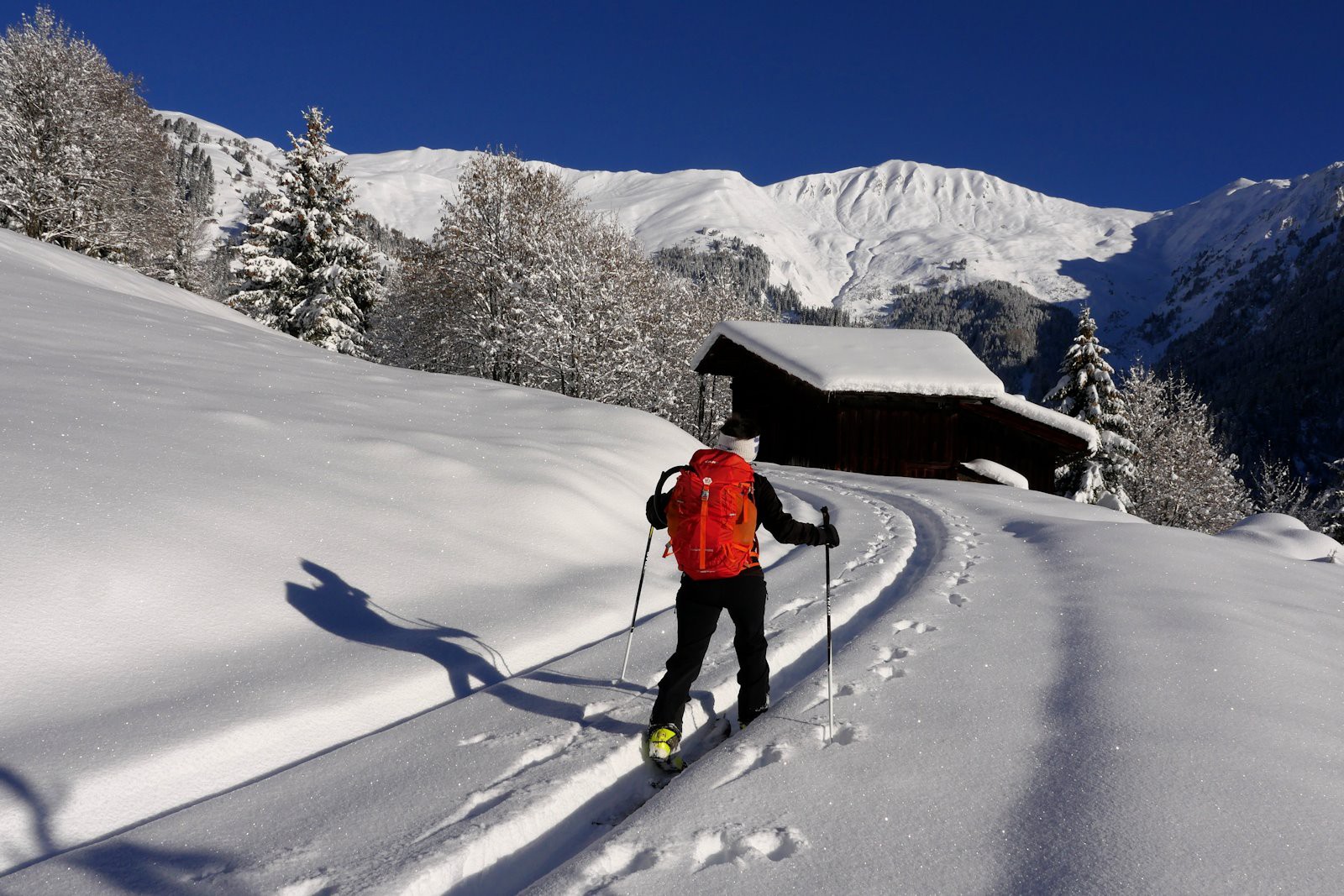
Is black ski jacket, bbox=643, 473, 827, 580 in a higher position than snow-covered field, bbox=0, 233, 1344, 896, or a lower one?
higher

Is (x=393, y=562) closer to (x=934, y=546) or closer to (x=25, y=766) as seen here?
(x=25, y=766)

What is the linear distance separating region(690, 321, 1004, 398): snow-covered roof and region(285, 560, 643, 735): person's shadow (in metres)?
17.8

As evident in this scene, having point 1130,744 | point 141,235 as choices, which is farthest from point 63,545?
point 141,235

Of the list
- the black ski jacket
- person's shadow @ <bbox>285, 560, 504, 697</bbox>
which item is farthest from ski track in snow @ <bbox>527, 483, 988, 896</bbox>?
person's shadow @ <bbox>285, 560, 504, 697</bbox>

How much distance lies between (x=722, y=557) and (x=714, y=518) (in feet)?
0.70

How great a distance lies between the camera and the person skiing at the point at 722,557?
3.70m

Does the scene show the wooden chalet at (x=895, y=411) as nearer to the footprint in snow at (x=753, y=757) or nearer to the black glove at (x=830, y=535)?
the black glove at (x=830, y=535)

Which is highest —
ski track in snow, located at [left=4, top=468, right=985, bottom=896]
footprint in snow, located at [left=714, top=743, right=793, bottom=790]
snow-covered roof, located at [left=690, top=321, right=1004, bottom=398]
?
snow-covered roof, located at [left=690, top=321, right=1004, bottom=398]

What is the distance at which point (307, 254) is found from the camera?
2886 cm

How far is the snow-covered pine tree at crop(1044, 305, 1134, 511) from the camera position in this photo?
1128 inches

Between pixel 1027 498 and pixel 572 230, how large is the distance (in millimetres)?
19763

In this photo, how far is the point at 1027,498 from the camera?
14766mm

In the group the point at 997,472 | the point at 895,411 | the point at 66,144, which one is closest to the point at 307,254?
the point at 66,144

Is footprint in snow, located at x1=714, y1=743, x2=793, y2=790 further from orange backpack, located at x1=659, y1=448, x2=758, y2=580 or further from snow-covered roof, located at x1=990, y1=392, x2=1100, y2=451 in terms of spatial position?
snow-covered roof, located at x1=990, y1=392, x2=1100, y2=451
